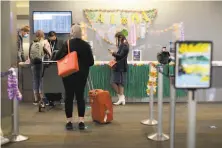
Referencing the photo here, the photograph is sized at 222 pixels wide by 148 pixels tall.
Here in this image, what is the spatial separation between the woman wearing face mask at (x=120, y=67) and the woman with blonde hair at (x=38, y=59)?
1.31 metres

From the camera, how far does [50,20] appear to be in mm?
7949

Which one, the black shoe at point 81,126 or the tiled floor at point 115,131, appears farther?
the black shoe at point 81,126

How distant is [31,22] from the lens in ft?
26.2

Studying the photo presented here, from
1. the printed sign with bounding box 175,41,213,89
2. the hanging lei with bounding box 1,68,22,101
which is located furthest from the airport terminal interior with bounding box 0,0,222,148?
the printed sign with bounding box 175,41,213,89

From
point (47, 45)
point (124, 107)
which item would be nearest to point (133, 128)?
point (124, 107)

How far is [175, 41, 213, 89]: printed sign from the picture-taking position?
2570mm

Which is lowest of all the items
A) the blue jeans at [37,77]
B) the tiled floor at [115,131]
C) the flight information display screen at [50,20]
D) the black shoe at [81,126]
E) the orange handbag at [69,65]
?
the tiled floor at [115,131]

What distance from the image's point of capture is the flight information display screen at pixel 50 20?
26.0 feet

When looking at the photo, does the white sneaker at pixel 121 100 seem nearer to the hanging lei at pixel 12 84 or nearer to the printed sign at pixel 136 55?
the printed sign at pixel 136 55

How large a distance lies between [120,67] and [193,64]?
4549 mm

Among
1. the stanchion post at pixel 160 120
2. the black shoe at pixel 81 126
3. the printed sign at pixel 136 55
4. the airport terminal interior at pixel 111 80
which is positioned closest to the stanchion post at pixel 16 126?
the airport terminal interior at pixel 111 80

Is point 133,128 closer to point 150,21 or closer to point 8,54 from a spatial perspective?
point 8,54

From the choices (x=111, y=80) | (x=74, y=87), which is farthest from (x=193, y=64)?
(x=111, y=80)

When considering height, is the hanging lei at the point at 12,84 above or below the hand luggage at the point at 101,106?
→ above
